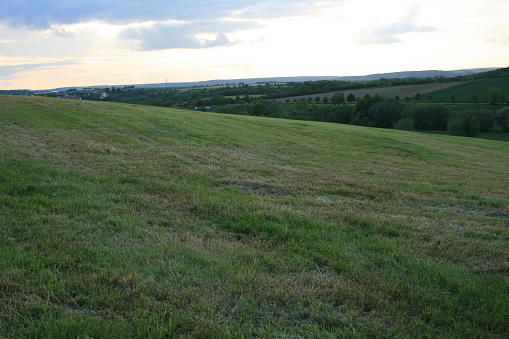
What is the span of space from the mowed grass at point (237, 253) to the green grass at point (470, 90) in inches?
3735

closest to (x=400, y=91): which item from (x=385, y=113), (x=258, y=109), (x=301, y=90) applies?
(x=301, y=90)

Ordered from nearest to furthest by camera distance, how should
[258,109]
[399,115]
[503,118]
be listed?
[258,109], [503,118], [399,115]

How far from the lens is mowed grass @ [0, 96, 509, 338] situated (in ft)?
12.2

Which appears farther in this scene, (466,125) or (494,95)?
(494,95)

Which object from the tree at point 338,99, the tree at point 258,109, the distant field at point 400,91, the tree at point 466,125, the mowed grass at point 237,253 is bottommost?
the tree at point 466,125

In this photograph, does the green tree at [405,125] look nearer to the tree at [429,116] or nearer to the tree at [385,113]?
the tree at [429,116]

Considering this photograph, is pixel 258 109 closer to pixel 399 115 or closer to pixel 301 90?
pixel 399 115

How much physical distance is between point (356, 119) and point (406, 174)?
219 feet

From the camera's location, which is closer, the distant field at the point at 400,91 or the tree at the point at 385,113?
the tree at the point at 385,113

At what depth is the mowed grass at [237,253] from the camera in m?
3.72

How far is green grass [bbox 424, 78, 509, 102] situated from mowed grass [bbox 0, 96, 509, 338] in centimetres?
9488

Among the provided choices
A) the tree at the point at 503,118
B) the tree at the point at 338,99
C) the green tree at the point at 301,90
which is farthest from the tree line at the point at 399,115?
the green tree at the point at 301,90

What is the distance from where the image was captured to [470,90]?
97188 millimetres

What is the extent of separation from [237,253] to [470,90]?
113 metres
